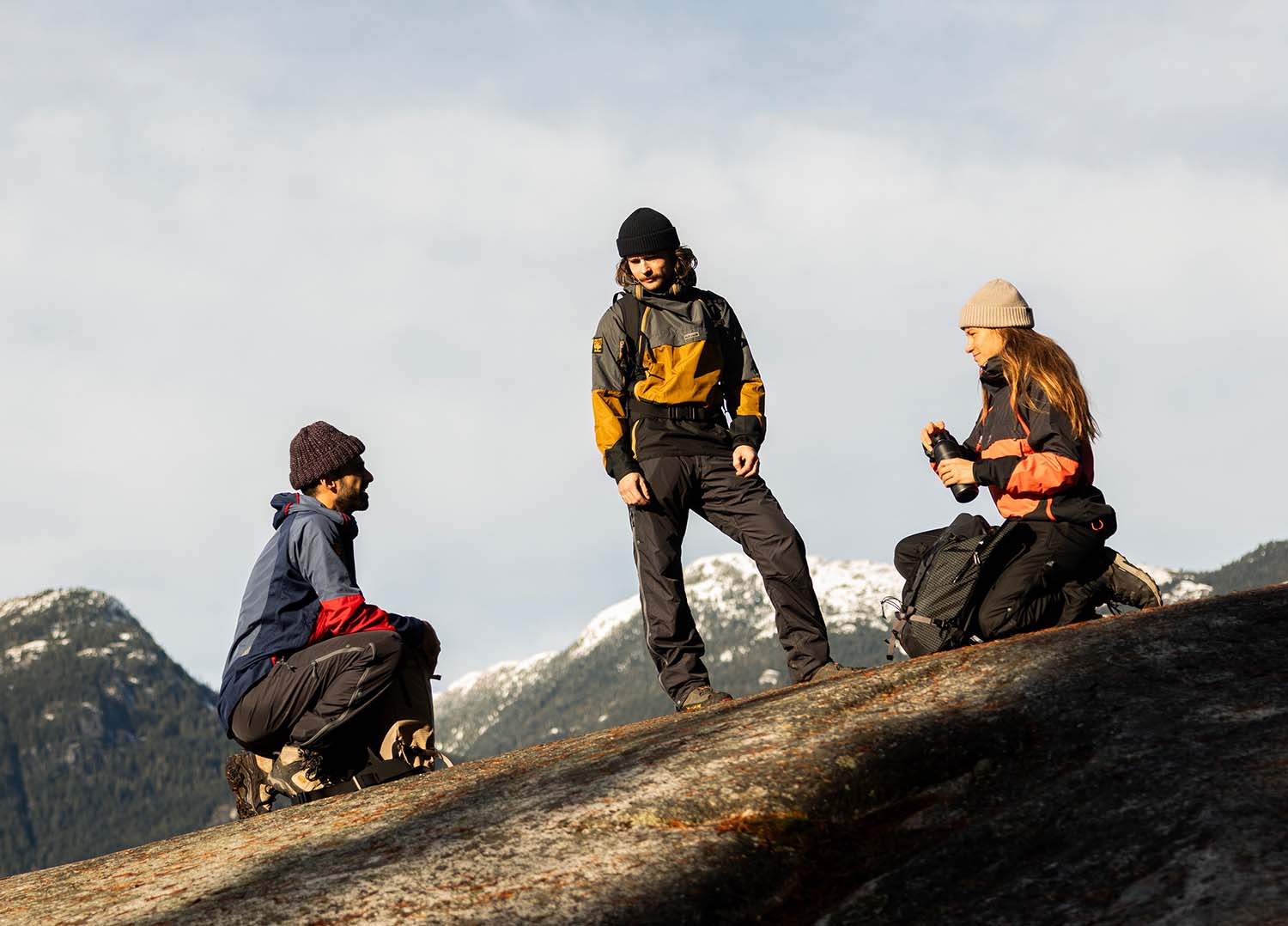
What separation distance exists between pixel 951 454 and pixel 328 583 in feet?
15.0

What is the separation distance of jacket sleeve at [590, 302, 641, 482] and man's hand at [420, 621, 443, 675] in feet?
6.04

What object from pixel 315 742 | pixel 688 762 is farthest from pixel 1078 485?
pixel 315 742

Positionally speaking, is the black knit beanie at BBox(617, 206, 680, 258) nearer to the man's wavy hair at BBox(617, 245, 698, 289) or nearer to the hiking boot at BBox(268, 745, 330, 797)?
the man's wavy hair at BBox(617, 245, 698, 289)

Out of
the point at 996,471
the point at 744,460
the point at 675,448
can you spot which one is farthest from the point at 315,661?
the point at 996,471

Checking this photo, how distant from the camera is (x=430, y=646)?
994 centimetres

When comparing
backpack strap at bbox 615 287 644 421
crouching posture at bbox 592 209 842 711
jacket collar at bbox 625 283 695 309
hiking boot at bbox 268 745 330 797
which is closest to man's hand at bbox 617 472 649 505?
crouching posture at bbox 592 209 842 711

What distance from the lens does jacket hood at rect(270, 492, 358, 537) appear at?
9297mm

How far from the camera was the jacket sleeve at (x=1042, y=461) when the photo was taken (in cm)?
900

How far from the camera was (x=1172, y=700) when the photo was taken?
6.48m

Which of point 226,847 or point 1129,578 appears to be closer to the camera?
point 226,847

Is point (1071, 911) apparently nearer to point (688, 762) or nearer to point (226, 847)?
point (688, 762)

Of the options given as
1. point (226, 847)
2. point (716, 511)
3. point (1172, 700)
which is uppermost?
point (716, 511)

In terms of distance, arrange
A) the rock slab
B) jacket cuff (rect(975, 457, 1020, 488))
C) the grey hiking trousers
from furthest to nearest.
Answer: jacket cuff (rect(975, 457, 1020, 488)) < the grey hiking trousers < the rock slab

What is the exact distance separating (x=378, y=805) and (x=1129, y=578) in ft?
18.0
